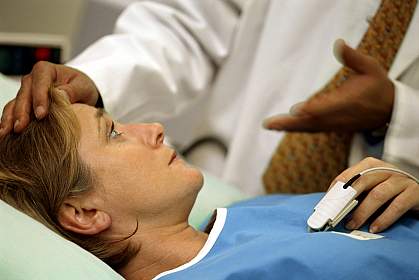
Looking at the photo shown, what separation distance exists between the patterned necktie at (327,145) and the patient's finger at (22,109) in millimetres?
406

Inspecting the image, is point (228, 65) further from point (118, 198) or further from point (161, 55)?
point (118, 198)

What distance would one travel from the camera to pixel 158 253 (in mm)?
817

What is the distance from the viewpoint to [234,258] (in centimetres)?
72

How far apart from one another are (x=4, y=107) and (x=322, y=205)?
1.35ft

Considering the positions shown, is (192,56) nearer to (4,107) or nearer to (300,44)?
(300,44)

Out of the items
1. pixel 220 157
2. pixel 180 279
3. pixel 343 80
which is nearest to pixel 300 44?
pixel 343 80

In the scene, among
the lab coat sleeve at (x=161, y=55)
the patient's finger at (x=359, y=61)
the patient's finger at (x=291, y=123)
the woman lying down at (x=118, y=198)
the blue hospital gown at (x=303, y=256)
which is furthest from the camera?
the lab coat sleeve at (x=161, y=55)

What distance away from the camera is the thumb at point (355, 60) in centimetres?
90

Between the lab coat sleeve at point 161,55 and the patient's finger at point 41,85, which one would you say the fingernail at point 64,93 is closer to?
the patient's finger at point 41,85

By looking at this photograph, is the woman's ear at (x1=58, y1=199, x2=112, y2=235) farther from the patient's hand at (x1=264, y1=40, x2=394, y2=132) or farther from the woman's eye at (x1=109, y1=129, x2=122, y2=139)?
the patient's hand at (x1=264, y1=40, x2=394, y2=132)

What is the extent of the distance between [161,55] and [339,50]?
1.27ft

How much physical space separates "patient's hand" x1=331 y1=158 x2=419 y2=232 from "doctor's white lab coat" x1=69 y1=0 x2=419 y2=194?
178mm

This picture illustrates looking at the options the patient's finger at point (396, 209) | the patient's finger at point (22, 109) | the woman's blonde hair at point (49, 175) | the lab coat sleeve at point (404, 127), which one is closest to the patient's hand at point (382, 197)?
the patient's finger at point (396, 209)

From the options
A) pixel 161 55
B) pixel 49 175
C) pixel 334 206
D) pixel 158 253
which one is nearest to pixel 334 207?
pixel 334 206
